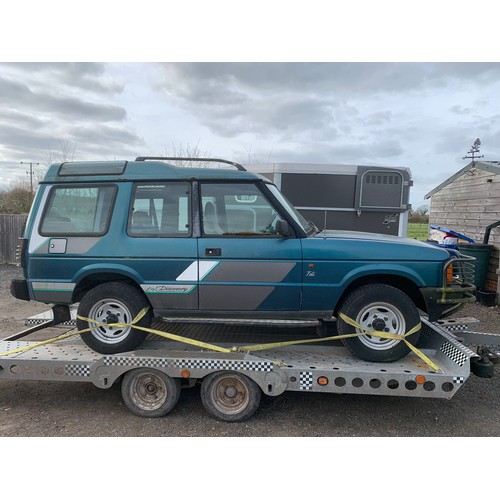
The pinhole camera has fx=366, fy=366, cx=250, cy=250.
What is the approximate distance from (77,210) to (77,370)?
1596 mm

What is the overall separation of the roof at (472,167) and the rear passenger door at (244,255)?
7.25 metres

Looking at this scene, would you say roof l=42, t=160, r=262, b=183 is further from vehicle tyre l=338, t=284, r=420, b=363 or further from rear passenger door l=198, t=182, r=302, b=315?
vehicle tyre l=338, t=284, r=420, b=363

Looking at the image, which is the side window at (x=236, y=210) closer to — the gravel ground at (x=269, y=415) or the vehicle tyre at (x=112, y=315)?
the vehicle tyre at (x=112, y=315)

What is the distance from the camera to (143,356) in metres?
3.54

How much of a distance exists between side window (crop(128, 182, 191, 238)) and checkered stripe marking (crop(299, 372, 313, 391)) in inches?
70.8

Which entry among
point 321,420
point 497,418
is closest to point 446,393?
point 497,418

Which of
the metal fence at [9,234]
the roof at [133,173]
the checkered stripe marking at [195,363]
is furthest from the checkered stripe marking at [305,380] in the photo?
the metal fence at [9,234]

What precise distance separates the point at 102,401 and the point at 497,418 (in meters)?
4.12

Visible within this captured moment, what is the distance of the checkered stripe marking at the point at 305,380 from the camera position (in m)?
3.40

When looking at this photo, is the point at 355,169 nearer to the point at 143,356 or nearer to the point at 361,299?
the point at 361,299

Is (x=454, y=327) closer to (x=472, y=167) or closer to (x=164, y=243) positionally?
(x=164, y=243)

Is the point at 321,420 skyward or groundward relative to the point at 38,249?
groundward

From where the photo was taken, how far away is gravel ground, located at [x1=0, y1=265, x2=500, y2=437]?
3445 mm

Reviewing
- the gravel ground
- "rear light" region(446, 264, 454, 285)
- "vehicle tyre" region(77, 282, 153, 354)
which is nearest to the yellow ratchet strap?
"vehicle tyre" region(77, 282, 153, 354)
